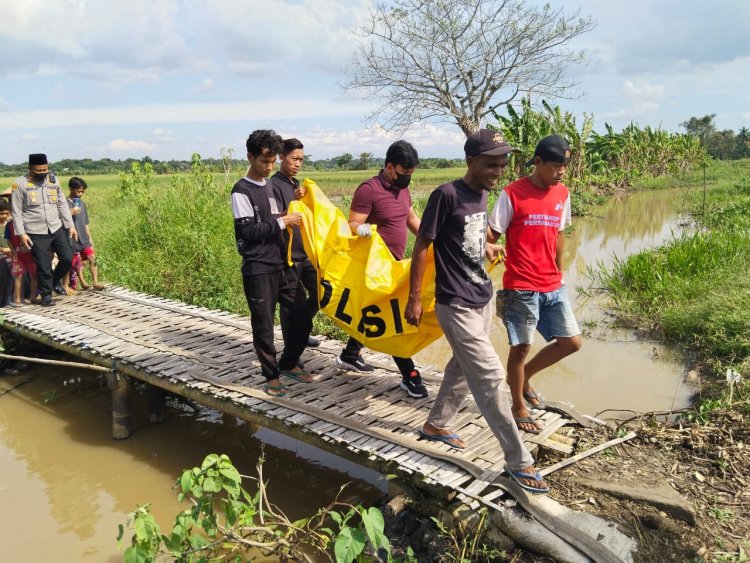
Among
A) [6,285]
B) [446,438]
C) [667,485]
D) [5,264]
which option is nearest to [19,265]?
[5,264]

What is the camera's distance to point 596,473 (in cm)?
307

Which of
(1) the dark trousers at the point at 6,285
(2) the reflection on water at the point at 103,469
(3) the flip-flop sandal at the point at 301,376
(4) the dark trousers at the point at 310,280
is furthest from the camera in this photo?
(1) the dark trousers at the point at 6,285

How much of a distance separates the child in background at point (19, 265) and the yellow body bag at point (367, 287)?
4095 millimetres

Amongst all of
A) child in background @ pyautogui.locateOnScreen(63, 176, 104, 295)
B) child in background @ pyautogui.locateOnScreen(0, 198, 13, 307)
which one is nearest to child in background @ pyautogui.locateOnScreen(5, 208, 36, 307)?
child in background @ pyautogui.locateOnScreen(0, 198, 13, 307)

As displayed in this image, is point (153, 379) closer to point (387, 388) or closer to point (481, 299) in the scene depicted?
point (387, 388)

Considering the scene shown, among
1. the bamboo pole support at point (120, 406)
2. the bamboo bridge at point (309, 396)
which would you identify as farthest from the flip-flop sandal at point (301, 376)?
the bamboo pole support at point (120, 406)

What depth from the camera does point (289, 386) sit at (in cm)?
421

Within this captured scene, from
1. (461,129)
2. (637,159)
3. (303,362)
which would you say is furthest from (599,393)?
(637,159)

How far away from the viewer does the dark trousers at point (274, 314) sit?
3766 millimetres

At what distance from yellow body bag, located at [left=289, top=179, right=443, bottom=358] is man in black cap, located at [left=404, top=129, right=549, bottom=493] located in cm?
50

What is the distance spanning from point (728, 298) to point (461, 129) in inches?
495

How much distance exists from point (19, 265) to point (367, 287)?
194 inches

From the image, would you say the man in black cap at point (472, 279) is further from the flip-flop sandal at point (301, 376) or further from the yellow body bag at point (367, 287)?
the flip-flop sandal at point (301, 376)

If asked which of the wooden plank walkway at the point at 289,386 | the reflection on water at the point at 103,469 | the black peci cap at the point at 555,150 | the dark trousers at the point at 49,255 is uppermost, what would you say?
the black peci cap at the point at 555,150
